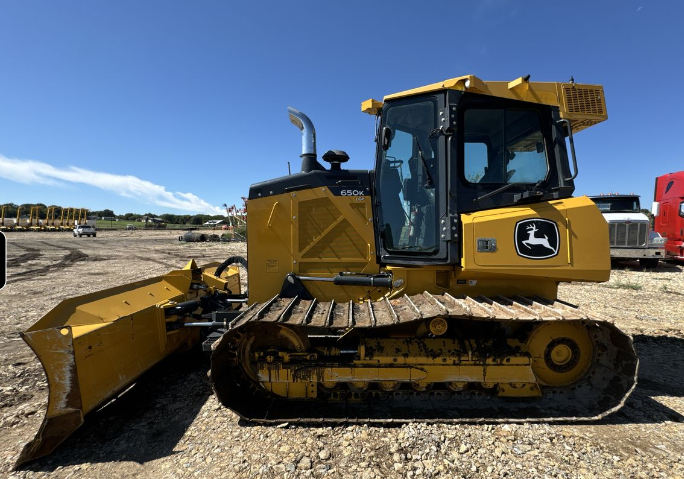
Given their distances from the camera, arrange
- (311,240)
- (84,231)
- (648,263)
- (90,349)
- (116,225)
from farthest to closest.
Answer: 1. (116,225)
2. (84,231)
3. (648,263)
4. (311,240)
5. (90,349)

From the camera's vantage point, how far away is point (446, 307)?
123 inches

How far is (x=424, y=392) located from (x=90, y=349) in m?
3.27

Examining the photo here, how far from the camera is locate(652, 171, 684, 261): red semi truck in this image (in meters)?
12.7

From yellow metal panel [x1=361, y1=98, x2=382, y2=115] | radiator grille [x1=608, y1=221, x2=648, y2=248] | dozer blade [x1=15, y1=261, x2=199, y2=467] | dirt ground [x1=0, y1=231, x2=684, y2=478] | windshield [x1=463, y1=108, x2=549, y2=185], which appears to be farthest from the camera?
radiator grille [x1=608, y1=221, x2=648, y2=248]

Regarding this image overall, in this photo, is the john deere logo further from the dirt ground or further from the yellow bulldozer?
the dirt ground

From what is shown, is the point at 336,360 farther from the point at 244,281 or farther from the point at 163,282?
the point at 244,281

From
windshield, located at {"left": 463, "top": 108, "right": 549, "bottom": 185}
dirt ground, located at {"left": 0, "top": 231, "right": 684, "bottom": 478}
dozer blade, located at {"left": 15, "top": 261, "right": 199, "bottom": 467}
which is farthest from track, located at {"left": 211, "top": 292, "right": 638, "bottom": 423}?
windshield, located at {"left": 463, "top": 108, "right": 549, "bottom": 185}

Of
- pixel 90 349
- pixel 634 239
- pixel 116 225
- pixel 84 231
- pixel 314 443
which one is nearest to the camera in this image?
pixel 314 443

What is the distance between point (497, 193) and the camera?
3.44 meters

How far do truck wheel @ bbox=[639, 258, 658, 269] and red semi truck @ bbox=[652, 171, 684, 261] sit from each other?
1.63 ft

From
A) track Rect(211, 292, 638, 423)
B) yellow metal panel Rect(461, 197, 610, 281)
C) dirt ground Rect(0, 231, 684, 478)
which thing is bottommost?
dirt ground Rect(0, 231, 684, 478)

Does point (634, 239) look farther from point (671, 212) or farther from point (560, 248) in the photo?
point (560, 248)

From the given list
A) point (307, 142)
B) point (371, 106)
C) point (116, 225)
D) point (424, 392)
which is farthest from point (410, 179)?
point (116, 225)

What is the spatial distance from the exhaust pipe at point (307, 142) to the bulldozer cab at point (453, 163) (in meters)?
1.00
